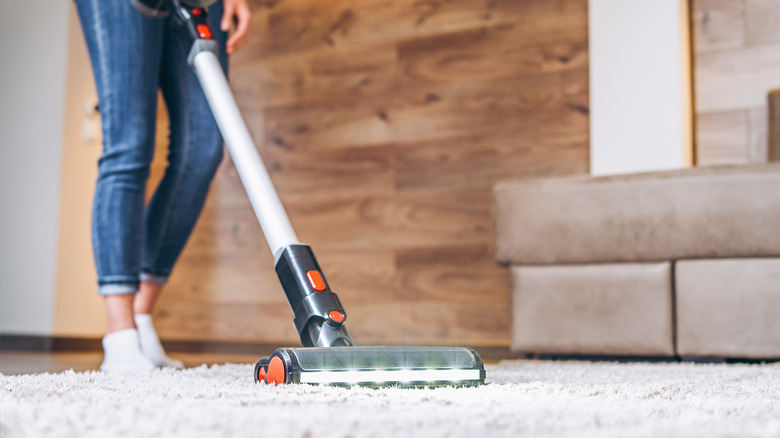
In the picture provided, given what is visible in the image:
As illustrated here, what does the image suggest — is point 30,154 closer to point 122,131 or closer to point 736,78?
point 122,131

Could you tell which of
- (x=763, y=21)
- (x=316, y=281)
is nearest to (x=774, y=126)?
(x=763, y=21)

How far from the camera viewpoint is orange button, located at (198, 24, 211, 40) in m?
1.05

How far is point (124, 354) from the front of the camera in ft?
3.29

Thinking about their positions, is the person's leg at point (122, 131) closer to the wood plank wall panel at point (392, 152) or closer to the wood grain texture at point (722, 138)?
the wood plank wall panel at point (392, 152)

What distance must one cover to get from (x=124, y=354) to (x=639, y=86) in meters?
1.39

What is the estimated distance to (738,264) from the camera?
1.32m

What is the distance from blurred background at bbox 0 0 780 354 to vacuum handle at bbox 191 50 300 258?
883mm

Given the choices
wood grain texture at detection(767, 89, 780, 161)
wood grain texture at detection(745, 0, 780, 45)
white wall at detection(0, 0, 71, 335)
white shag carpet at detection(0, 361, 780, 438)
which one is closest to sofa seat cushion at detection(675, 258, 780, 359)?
wood grain texture at detection(767, 89, 780, 161)

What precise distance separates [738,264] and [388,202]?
3.35 ft

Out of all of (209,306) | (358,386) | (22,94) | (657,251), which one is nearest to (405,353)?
(358,386)

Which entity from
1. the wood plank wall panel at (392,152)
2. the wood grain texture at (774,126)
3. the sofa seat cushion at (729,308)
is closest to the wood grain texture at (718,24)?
the wood grain texture at (774,126)

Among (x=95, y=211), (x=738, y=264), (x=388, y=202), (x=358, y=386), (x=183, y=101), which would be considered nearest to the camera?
(x=358, y=386)

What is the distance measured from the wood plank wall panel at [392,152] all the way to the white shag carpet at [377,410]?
1284 millimetres

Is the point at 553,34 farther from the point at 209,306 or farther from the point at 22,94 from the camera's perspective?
the point at 22,94
